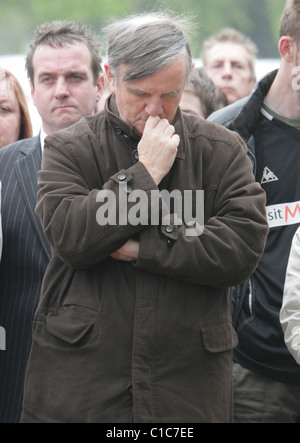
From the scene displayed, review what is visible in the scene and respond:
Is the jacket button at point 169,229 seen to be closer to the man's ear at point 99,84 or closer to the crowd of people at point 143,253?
the crowd of people at point 143,253

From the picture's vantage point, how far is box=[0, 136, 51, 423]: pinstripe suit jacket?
167 inches

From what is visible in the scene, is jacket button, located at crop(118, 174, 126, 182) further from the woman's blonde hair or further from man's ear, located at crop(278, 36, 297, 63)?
the woman's blonde hair

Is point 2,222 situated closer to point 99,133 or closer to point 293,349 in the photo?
point 99,133

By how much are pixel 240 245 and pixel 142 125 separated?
Result: 58 centimetres

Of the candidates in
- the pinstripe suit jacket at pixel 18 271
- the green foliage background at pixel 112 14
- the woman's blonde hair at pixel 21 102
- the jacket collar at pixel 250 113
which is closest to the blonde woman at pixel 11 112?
the woman's blonde hair at pixel 21 102

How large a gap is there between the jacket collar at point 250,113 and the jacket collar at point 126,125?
0.89 metres

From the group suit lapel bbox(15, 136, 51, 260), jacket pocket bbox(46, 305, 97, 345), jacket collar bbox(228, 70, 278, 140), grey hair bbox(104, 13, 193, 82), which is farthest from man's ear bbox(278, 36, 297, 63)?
jacket pocket bbox(46, 305, 97, 345)

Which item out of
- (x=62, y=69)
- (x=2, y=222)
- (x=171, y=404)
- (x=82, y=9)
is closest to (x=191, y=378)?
(x=171, y=404)

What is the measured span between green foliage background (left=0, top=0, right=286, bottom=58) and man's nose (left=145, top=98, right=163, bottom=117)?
22853mm

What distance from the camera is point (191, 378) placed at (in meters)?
3.41

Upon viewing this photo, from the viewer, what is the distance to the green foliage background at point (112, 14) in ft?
93.0

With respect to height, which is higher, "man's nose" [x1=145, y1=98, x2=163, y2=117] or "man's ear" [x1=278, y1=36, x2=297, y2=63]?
"man's ear" [x1=278, y1=36, x2=297, y2=63]

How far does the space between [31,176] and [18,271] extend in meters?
0.45
